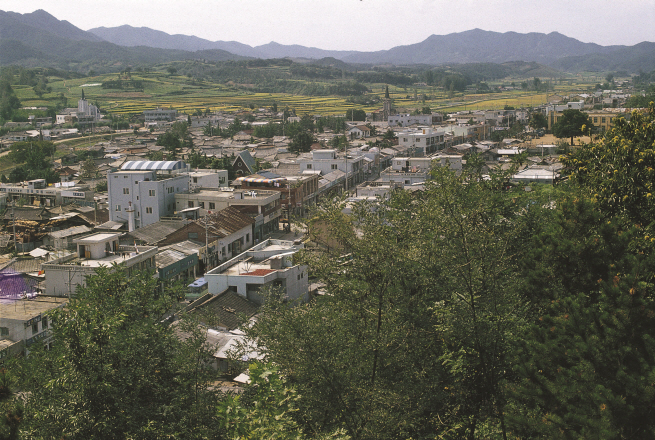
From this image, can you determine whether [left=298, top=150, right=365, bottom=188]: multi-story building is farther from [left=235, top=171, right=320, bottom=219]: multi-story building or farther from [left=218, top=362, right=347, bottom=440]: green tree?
[left=218, top=362, right=347, bottom=440]: green tree

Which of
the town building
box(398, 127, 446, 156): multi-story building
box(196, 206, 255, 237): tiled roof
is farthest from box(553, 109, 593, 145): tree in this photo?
the town building

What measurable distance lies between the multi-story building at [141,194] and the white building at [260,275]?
16.6ft

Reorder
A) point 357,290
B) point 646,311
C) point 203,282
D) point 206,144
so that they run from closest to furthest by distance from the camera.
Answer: point 646,311
point 357,290
point 203,282
point 206,144

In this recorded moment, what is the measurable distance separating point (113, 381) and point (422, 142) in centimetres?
2547

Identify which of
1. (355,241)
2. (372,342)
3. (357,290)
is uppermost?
(355,241)

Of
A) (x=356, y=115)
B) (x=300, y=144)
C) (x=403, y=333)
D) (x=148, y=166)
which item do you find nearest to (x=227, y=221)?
(x=148, y=166)

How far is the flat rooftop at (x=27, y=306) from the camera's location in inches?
333

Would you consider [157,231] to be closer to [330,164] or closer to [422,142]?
[330,164]

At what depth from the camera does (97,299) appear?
4891 millimetres

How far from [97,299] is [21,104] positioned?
51.6 metres

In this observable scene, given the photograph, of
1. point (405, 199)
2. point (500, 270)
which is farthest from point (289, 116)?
point (500, 270)

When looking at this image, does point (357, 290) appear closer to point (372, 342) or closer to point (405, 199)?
point (372, 342)

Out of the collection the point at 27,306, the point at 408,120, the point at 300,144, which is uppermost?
the point at 408,120

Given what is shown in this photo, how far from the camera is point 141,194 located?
51.6ft
